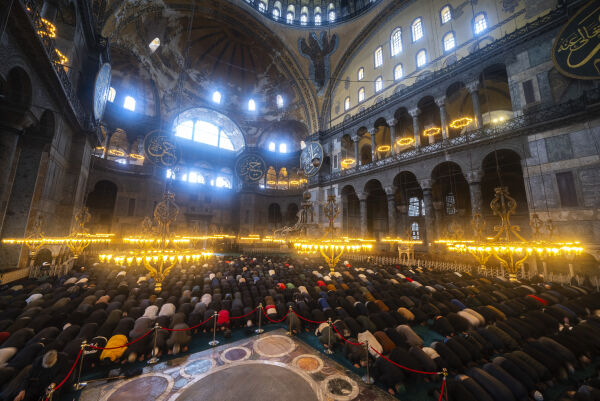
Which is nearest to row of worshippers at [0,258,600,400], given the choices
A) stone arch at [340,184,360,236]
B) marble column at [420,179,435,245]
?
marble column at [420,179,435,245]

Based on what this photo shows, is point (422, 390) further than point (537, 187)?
No

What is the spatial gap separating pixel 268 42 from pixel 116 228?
21.8m

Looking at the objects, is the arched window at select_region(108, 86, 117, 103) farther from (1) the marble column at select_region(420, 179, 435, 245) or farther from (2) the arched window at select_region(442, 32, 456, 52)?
Answer: (2) the arched window at select_region(442, 32, 456, 52)

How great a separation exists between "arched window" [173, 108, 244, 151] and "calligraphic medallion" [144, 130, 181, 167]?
328cm

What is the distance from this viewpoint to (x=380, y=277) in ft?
27.3

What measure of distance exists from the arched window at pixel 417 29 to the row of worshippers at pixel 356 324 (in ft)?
57.7

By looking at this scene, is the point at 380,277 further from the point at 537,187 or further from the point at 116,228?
the point at 116,228

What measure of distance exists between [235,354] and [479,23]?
2048cm

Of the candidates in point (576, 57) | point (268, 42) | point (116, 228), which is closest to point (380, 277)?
point (576, 57)

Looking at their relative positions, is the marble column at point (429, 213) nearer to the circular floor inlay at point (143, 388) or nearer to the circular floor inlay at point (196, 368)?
the circular floor inlay at point (196, 368)

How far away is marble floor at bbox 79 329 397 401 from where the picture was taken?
3004 mm

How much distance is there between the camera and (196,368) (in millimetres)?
3627

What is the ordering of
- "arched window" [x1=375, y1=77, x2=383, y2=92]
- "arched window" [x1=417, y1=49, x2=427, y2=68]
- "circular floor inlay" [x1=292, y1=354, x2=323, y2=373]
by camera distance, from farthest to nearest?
"arched window" [x1=375, y1=77, x2=383, y2=92] → "arched window" [x1=417, y1=49, x2=427, y2=68] → "circular floor inlay" [x1=292, y1=354, x2=323, y2=373]

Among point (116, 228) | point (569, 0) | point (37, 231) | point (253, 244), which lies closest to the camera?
point (37, 231)
